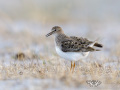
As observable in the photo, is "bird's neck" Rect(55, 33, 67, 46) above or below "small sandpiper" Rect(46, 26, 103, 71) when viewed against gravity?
above

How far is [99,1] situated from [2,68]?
44.9 feet

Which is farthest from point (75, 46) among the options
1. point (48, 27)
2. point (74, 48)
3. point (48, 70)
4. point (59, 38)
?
point (48, 27)

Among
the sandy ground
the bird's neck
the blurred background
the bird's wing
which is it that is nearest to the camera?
the sandy ground

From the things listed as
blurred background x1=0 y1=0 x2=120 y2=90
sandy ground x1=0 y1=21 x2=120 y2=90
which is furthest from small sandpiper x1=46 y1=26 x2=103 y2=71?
blurred background x1=0 y1=0 x2=120 y2=90

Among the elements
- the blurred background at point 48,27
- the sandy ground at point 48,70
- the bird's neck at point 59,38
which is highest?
the blurred background at point 48,27

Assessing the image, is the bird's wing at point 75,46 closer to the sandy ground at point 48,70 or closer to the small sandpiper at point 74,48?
the small sandpiper at point 74,48

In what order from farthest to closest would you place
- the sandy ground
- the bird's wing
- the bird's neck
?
the bird's neck
the bird's wing
the sandy ground

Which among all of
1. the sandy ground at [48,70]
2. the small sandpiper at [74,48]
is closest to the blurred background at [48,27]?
the sandy ground at [48,70]

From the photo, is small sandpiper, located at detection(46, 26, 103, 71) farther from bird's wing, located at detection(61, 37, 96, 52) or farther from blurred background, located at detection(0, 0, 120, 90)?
blurred background, located at detection(0, 0, 120, 90)

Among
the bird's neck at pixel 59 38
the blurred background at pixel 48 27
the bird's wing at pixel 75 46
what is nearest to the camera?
the bird's wing at pixel 75 46

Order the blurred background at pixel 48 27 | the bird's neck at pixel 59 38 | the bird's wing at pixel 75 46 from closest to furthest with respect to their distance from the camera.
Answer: the bird's wing at pixel 75 46 → the bird's neck at pixel 59 38 → the blurred background at pixel 48 27

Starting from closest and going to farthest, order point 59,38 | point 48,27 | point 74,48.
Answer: point 74,48
point 59,38
point 48,27

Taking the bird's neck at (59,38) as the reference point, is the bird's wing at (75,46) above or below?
below

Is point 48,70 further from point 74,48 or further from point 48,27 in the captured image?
point 48,27
